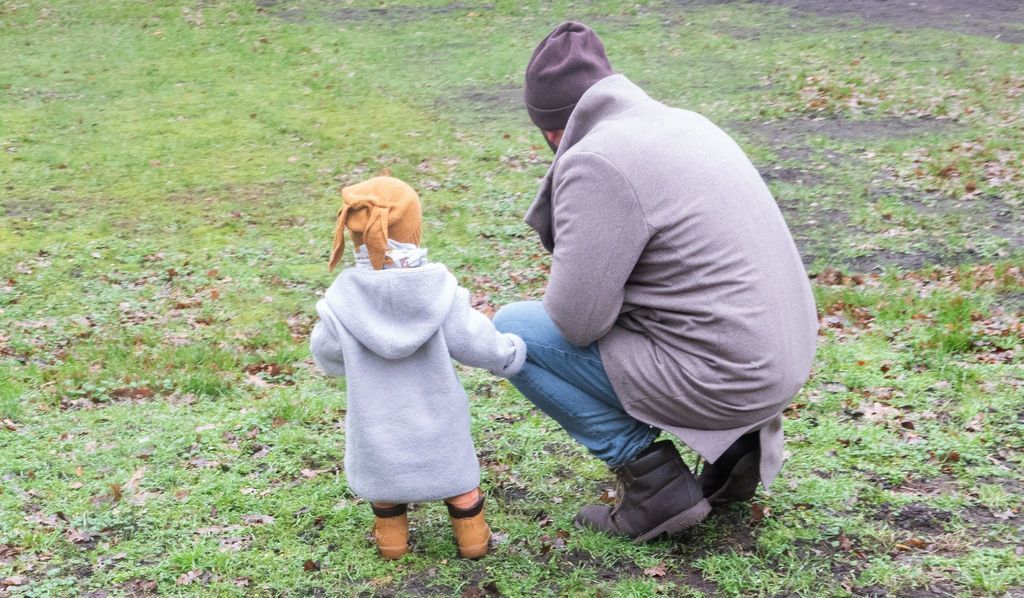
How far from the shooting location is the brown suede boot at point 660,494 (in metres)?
3.19

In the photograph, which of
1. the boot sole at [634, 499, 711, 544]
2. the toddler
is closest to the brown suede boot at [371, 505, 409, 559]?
the toddler

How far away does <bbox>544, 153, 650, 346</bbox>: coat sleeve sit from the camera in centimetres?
288

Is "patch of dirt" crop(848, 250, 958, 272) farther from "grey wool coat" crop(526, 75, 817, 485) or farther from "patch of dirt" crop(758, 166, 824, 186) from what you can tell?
"grey wool coat" crop(526, 75, 817, 485)

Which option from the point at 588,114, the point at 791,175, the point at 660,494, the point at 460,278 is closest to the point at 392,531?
the point at 660,494

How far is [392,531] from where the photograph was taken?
11.0 feet

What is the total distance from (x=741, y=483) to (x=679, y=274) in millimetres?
→ 892

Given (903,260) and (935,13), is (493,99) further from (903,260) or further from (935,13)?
(935,13)

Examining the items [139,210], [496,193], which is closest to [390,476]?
[496,193]

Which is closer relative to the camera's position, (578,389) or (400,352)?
(400,352)

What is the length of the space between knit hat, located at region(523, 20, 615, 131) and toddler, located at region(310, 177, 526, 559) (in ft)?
1.73

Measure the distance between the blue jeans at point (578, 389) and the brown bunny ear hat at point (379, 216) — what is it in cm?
51

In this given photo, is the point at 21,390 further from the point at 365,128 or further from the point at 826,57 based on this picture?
the point at 826,57

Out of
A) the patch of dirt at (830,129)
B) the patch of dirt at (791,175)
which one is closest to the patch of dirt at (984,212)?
the patch of dirt at (791,175)

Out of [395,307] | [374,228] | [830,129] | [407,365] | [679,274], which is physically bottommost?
[830,129]
